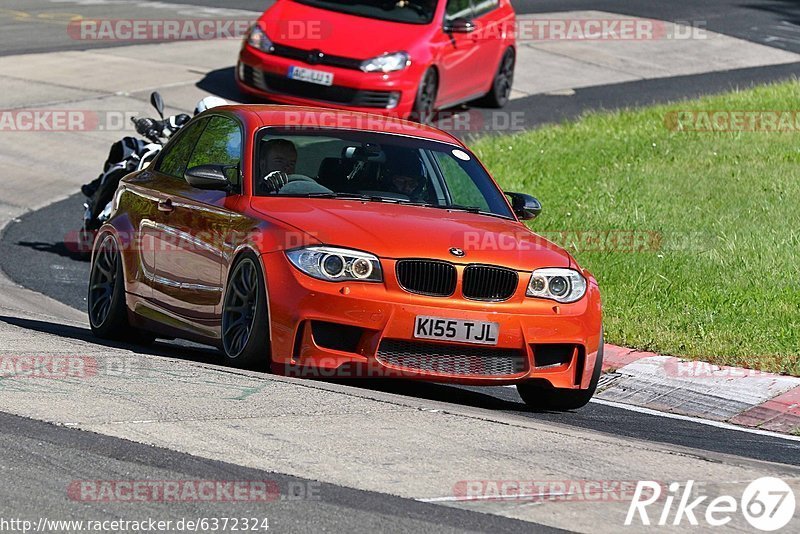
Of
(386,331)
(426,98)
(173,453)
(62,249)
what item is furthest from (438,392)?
(426,98)

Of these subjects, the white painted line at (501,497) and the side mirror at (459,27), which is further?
the side mirror at (459,27)

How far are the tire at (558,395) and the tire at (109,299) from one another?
272 centimetres

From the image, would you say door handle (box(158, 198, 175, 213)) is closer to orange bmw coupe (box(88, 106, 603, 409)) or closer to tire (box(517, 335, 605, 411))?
orange bmw coupe (box(88, 106, 603, 409))

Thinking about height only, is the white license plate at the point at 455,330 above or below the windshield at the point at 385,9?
above

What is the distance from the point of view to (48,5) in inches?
1134

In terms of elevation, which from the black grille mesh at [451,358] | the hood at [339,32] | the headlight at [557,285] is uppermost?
the headlight at [557,285]

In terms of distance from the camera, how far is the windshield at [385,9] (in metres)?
19.6

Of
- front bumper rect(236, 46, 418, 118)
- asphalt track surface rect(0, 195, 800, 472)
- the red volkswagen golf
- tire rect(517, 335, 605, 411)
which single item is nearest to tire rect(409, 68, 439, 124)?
the red volkswagen golf

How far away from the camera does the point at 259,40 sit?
19328 millimetres

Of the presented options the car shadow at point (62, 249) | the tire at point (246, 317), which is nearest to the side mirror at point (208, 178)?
the tire at point (246, 317)

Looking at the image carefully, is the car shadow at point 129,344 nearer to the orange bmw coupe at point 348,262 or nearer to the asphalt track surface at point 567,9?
the orange bmw coupe at point 348,262

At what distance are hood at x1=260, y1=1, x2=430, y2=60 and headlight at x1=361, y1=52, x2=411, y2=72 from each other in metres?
0.07

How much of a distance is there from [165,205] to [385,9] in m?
10.3

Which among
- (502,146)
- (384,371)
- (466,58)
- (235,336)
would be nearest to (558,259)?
(384,371)
